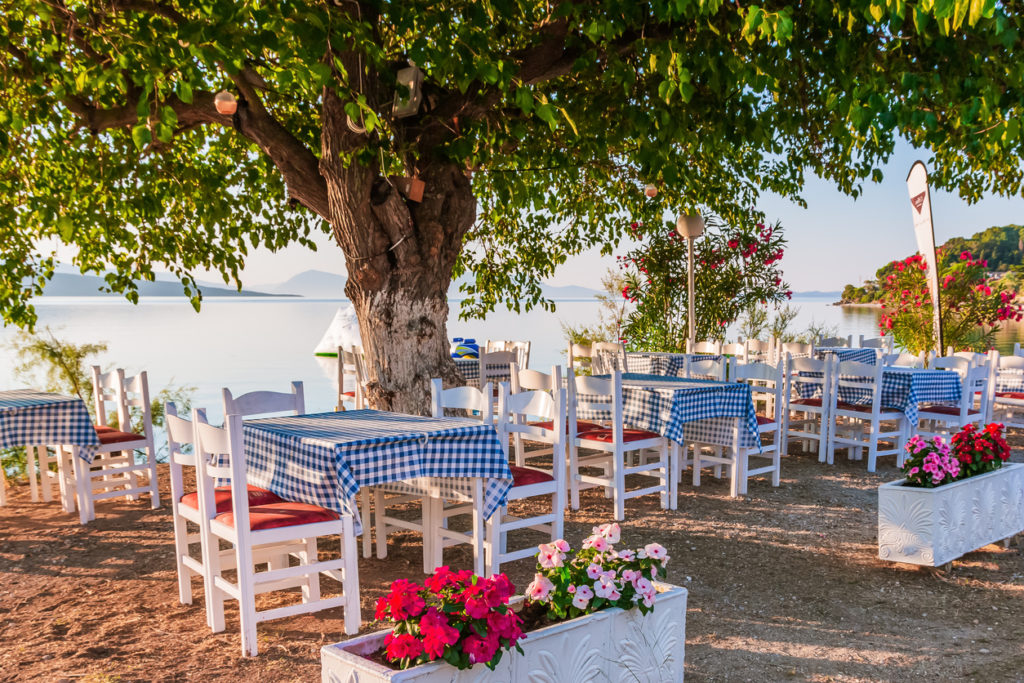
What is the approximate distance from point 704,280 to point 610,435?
20.6 feet

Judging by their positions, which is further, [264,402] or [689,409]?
[689,409]

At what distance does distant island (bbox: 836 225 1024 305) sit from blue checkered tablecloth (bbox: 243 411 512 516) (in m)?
10.1

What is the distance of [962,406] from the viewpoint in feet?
23.1

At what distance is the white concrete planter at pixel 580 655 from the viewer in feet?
7.00

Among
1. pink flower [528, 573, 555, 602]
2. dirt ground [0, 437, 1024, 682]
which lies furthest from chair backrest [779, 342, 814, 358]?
pink flower [528, 573, 555, 602]

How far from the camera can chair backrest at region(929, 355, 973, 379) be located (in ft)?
22.9

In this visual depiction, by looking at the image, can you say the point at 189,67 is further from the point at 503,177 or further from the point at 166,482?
the point at 166,482

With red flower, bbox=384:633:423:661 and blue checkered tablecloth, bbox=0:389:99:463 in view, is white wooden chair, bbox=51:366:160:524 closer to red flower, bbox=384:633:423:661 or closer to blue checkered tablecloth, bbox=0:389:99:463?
blue checkered tablecloth, bbox=0:389:99:463

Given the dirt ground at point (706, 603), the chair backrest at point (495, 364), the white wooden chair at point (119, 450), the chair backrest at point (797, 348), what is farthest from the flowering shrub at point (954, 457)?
the white wooden chair at point (119, 450)

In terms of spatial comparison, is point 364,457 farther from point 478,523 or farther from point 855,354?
point 855,354

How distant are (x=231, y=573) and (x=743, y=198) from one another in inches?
289

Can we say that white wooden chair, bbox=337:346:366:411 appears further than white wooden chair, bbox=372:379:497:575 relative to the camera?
Yes

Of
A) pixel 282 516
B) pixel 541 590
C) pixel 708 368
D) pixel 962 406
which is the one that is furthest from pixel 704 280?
pixel 541 590

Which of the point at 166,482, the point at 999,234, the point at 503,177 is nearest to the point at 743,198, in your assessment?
the point at 503,177
